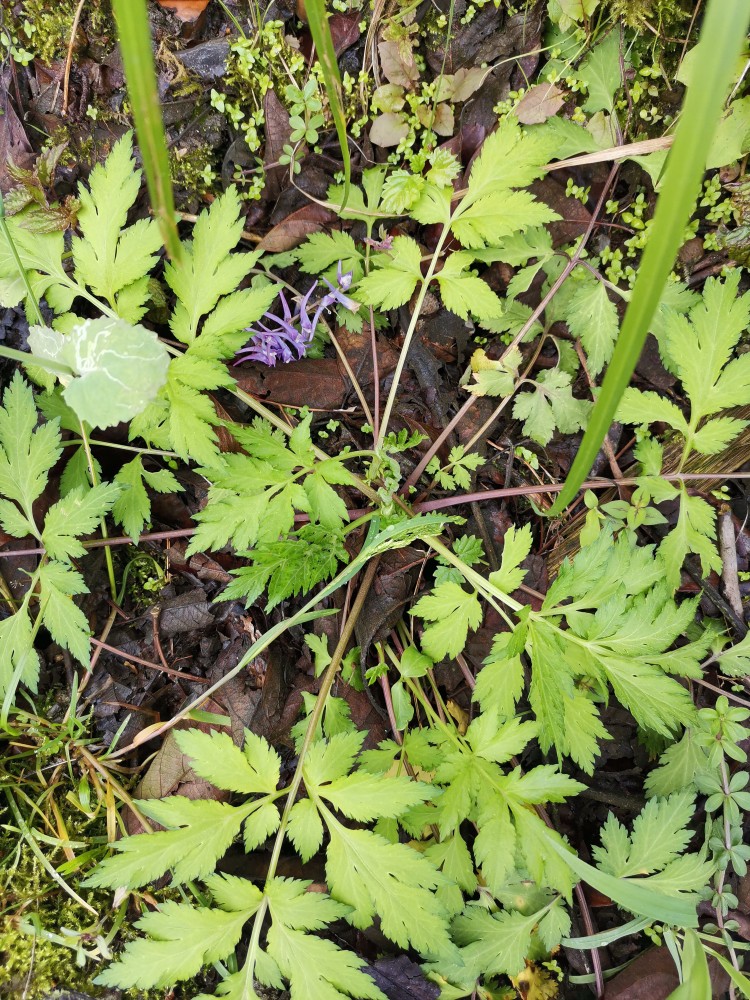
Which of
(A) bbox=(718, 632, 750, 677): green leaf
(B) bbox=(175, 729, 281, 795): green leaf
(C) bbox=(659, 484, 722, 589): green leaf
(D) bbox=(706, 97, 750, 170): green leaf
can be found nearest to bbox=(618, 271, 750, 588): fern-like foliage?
(C) bbox=(659, 484, 722, 589): green leaf

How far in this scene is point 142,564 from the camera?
6.83 ft

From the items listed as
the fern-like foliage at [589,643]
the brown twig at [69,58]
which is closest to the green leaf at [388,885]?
the fern-like foliage at [589,643]

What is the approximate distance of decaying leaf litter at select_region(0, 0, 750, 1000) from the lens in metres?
1.68

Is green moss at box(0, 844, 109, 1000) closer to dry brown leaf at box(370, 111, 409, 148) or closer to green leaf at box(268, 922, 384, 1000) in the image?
green leaf at box(268, 922, 384, 1000)

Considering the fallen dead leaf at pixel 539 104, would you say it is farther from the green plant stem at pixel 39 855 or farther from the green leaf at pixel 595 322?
the green plant stem at pixel 39 855

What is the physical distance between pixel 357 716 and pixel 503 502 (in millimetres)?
848

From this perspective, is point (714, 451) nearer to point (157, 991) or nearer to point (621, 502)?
point (621, 502)

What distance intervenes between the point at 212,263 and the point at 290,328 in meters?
0.35

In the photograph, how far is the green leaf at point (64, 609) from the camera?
167 centimetres

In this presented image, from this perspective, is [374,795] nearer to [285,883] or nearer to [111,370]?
[285,883]

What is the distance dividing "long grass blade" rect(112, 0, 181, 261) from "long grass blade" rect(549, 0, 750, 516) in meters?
0.57

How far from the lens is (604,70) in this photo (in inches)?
74.9

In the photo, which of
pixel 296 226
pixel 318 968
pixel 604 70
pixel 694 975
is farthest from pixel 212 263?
pixel 694 975

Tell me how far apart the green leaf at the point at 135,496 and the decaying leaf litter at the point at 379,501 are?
2 cm
